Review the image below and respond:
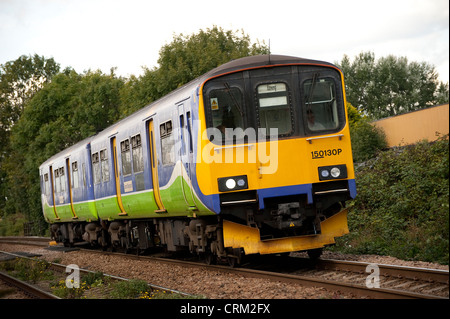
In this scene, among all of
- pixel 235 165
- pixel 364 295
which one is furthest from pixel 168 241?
pixel 364 295

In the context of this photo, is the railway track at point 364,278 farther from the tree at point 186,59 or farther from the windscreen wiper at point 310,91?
the tree at point 186,59

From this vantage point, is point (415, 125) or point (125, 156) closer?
point (125, 156)

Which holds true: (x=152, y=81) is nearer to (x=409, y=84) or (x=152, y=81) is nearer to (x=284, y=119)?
(x=284, y=119)

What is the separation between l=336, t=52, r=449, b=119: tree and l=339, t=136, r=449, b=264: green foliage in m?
36.0

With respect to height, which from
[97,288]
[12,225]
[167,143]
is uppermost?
[167,143]

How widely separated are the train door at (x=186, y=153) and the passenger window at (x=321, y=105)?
1998mm

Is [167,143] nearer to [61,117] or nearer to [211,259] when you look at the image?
[211,259]

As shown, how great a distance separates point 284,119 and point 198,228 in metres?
2.66

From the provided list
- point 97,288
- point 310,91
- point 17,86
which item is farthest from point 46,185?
point 17,86

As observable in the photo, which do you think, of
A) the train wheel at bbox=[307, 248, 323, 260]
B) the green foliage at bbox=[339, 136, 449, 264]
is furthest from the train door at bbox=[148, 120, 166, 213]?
the green foliage at bbox=[339, 136, 449, 264]

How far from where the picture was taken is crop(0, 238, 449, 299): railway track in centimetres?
682

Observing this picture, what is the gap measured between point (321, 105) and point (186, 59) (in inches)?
745

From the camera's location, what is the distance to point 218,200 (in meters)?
9.08

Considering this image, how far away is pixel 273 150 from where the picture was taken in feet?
30.0
